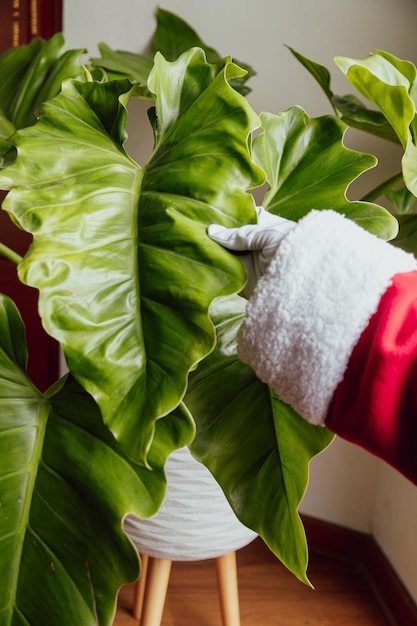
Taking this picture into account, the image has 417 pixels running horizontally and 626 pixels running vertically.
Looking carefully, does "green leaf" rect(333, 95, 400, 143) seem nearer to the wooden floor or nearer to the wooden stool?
the wooden stool

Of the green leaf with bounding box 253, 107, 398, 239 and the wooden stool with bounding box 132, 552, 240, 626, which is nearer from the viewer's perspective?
the green leaf with bounding box 253, 107, 398, 239

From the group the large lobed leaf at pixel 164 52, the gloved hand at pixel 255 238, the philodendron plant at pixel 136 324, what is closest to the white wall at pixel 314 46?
the large lobed leaf at pixel 164 52

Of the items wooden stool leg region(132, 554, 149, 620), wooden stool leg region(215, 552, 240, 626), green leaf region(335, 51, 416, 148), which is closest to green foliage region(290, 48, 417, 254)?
green leaf region(335, 51, 416, 148)

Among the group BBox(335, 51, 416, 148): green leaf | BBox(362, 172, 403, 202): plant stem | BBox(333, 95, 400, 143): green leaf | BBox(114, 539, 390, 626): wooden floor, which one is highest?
BBox(335, 51, 416, 148): green leaf

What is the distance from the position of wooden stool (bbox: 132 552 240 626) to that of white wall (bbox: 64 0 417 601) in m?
0.37

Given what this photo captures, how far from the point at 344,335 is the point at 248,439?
24 cm

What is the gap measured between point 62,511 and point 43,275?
23 centimetres

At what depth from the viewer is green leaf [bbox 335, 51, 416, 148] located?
0.72m

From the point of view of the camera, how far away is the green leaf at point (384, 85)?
724 millimetres

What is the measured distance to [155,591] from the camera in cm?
111

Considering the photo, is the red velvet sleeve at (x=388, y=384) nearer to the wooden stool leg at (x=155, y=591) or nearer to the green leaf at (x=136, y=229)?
the green leaf at (x=136, y=229)

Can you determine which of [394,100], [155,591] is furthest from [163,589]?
[394,100]

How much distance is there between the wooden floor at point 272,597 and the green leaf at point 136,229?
98 cm

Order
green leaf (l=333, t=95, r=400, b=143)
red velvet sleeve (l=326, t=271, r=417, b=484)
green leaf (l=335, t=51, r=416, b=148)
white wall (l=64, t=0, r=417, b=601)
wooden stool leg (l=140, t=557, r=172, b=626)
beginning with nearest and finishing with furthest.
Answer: red velvet sleeve (l=326, t=271, r=417, b=484) < green leaf (l=335, t=51, r=416, b=148) < green leaf (l=333, t=95, r=400, b=143) < wooden stool leg (l=140, t=557, r=172, b=626) < white wall (l=64, t=0, r=417, b=601)
